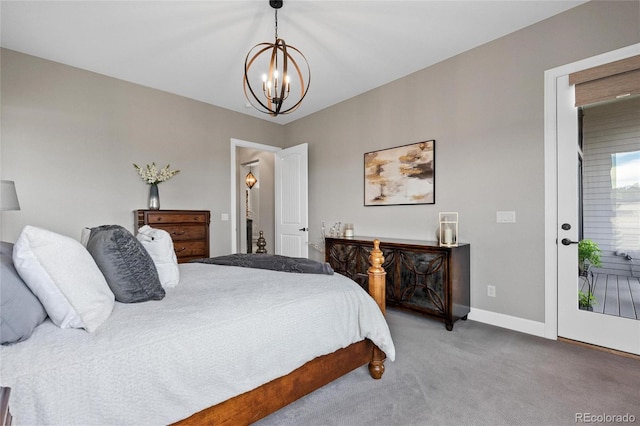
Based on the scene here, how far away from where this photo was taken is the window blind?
230 centimetres

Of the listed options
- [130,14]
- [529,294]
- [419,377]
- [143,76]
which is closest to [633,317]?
[529,294]

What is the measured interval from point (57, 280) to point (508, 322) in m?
3.36

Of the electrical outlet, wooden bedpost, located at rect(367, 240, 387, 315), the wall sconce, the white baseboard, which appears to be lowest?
the white baseboard

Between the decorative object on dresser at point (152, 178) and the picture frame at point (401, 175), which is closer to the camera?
the picture frame at point (401, 175)

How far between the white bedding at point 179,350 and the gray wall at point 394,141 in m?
1.92

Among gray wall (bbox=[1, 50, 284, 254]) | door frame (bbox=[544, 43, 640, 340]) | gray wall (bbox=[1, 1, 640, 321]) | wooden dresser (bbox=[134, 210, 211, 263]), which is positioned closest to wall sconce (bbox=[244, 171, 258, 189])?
gray wall (bbox=[1, 50, 284, 254])

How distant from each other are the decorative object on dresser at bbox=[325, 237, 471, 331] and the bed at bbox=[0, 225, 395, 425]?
954mm

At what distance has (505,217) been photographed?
2.92m

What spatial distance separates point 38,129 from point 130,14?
168 centimetres

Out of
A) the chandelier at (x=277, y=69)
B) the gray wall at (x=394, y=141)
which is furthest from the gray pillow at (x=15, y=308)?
the gray wall at (x=394, y=141)

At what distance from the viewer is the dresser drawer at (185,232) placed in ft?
12.0

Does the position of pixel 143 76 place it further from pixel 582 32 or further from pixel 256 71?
pixel 582 32

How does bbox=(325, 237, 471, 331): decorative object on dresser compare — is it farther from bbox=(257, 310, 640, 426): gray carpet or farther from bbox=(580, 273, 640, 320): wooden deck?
bbox=(580, 273, 640, 320): wooden deck

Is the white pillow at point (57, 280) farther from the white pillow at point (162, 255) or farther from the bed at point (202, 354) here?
the white pillow at point (162, 255)
